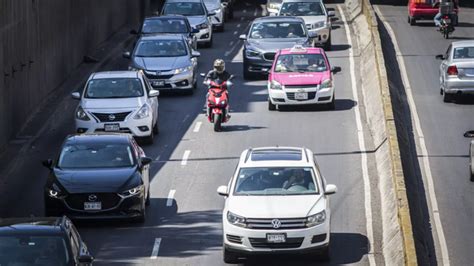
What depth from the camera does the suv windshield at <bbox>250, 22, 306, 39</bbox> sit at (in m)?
41.4

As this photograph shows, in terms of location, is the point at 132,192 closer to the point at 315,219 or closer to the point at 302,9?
the point at 315,219

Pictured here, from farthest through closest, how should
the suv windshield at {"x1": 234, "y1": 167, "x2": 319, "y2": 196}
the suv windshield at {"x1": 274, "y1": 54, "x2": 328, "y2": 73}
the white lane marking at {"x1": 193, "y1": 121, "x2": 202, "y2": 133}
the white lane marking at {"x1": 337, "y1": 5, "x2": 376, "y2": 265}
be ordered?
the suv windshield at {"x1": 274, "y1": 54, "x2": 328, "y2": 73} → the white lane marking at {"x1": 193, "y1": 121, "x2": 202, "y2": 133} → the white lane marking at {"x1": 337, "y1": 5, "x2": 376, "y2": 265} → the suv windshield at {"x1": 234, "y1": 167, "x2": 319, "y2": 196}

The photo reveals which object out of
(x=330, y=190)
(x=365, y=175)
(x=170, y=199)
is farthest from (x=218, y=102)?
(x=330, y=190)

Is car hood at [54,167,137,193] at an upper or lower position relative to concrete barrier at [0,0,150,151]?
upper

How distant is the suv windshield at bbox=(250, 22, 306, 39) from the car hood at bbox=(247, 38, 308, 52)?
0.37 m

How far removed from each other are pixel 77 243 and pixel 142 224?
6.40 m

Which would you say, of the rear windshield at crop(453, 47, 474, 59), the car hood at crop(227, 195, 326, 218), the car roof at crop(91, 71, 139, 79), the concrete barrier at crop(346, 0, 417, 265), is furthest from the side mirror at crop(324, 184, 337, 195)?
the rear windshield at crop(453, 47, 474, 59)

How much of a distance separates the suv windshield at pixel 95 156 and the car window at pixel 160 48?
14.4 m

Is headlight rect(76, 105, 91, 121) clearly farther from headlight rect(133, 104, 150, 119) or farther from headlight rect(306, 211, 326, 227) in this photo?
headlight rect(306, 211, 326, 227)

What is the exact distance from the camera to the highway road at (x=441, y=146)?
2270 cm

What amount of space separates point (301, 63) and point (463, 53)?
14.5ft

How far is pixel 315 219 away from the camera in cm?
1983

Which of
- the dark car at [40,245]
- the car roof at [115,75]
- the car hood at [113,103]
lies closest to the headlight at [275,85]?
the car roof at [115,75]

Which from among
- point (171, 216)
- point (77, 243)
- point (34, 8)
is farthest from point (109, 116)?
point (77, 243)
